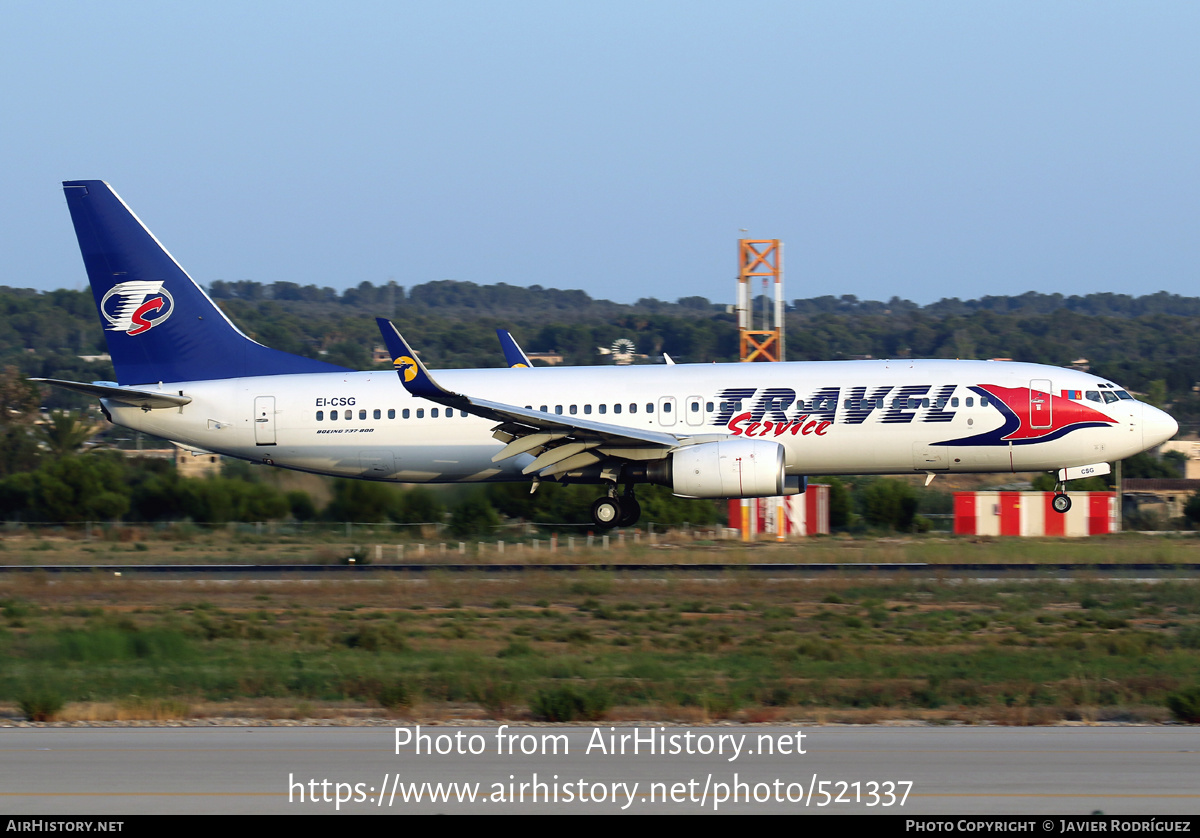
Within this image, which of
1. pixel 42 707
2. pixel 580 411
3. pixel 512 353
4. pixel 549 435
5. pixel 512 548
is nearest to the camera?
pixel 42 707

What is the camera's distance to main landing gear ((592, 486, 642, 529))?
2598 cm

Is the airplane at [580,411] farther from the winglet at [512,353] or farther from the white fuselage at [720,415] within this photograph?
the winglet at [512,353]

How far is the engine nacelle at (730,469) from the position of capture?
23797 millimetres

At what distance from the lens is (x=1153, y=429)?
25.2 meters

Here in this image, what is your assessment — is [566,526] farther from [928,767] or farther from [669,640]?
[928,767]

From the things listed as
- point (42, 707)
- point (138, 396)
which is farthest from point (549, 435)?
point (42, 707)

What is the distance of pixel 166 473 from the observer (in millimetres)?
40031

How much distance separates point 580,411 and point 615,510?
2.11 m

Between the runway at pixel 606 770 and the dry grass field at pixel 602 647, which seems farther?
the dry grass field at pixel 602 647

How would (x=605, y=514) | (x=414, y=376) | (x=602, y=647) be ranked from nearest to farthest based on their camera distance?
(x=602, y=647) < (x=414, y=376) < (x=605, y=514)

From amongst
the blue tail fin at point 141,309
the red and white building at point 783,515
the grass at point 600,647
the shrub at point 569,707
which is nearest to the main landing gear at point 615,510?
the grass at point 600,647

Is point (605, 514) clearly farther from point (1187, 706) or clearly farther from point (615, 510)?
point (1187, 706)

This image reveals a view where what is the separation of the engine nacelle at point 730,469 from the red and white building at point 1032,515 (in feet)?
48.6

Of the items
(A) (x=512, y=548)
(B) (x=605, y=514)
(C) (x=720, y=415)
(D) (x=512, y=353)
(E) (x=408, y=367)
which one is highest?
(D) (x=512, y=353)
